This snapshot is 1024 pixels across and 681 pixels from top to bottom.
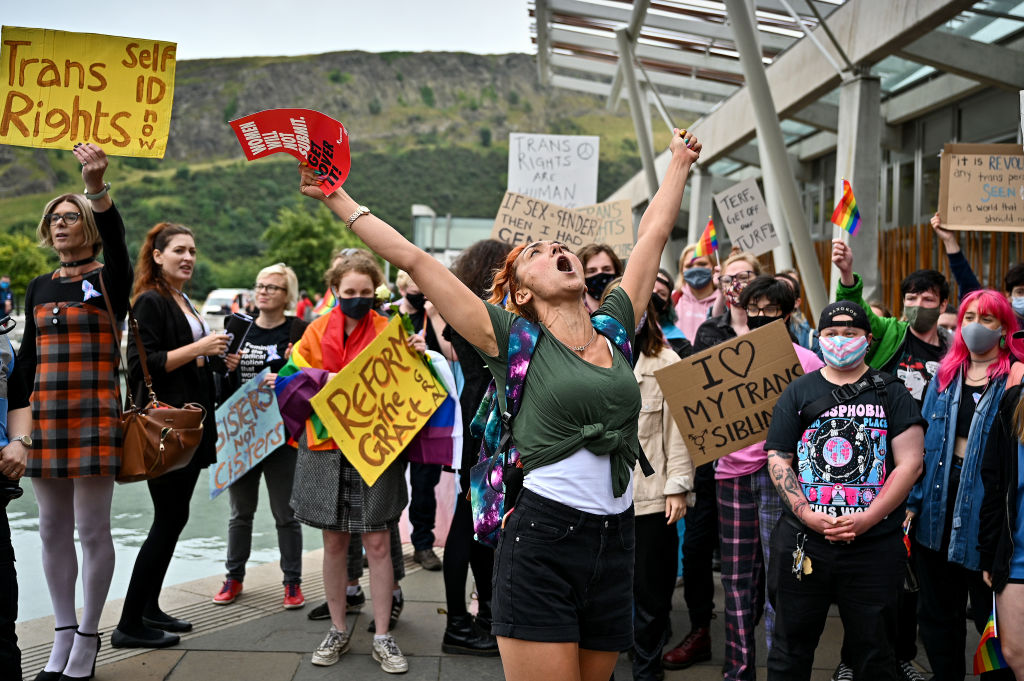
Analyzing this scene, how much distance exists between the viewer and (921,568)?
4.27m

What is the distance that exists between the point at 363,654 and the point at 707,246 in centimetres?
567

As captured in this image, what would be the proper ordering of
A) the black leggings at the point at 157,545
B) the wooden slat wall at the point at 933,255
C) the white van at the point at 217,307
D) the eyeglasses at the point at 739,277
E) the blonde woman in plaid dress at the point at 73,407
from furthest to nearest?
the white van at the point at 217,307
the wooden slat wall at the point at 933,255
the eyeglasses at the point at 739,277
the black leggings at the point at 157,545
the blonde woman in plaid dress at the point at 73,407

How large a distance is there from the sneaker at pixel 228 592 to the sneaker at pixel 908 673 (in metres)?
3.66

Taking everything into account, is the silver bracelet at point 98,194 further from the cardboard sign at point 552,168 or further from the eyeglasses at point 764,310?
the cardboard sign at point 552,168

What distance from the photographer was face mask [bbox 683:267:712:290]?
A: 289 inches

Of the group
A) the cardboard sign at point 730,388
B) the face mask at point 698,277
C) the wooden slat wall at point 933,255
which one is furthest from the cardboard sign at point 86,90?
the wooden slat wall at point 933,255

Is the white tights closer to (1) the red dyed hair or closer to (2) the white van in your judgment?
(1) the red dyed hair

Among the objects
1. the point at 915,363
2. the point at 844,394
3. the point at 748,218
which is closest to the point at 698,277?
the point at 748,218

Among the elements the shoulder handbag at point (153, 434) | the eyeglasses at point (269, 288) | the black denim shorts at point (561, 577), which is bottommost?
the black denim shorts at point (561, 577)

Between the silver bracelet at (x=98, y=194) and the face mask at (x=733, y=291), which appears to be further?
the face mask at (x=733, y=291)

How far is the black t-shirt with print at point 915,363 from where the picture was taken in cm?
495

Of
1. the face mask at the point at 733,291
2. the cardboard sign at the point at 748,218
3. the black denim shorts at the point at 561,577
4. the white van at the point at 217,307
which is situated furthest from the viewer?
the white van at the point at 217,307

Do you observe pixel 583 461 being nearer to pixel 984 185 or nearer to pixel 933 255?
pixel 984 185

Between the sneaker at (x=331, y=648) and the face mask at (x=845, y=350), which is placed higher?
the face mask at (x=845, y=350)
